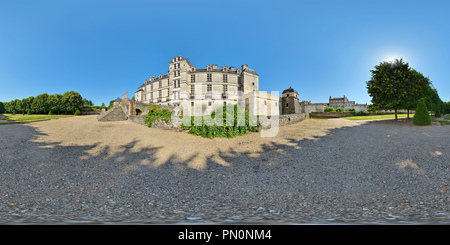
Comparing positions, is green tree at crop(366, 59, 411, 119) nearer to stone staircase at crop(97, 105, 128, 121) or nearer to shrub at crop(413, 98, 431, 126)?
shrub at crop(413, 98, 431, 126)

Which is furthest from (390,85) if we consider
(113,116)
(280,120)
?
(113,116)

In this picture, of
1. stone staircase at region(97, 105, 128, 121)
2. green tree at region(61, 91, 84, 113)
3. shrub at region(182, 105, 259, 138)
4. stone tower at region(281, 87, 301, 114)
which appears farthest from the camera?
stone tower at region(281, 87, 301, 114)

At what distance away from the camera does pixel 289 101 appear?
38.2 m

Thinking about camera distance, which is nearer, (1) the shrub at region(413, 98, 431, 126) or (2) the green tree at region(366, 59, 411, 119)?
(1) the shrub at region(413, 98, 431, 126)

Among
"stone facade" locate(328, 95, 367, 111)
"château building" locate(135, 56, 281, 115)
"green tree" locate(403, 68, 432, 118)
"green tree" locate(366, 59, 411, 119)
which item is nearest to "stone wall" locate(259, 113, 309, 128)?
"green tree" locate(366, 59, 411, 119)

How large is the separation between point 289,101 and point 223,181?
3570 cm

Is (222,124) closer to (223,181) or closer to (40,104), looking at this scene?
(223,181)

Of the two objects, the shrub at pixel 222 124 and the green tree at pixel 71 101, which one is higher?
the green tree at pixel 71 101

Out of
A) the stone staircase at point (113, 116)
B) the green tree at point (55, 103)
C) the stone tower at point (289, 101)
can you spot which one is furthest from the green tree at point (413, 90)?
the green tree at point (55, 103)

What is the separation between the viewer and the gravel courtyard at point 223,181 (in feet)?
12.7

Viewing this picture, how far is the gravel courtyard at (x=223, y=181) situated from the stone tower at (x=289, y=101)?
26.8m

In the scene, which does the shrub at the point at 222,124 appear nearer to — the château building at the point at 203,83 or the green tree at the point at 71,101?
the château building at the point at 203,83

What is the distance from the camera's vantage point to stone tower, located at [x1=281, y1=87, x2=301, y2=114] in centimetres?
3770

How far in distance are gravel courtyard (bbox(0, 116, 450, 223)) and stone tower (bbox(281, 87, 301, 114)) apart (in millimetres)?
A: 26763
